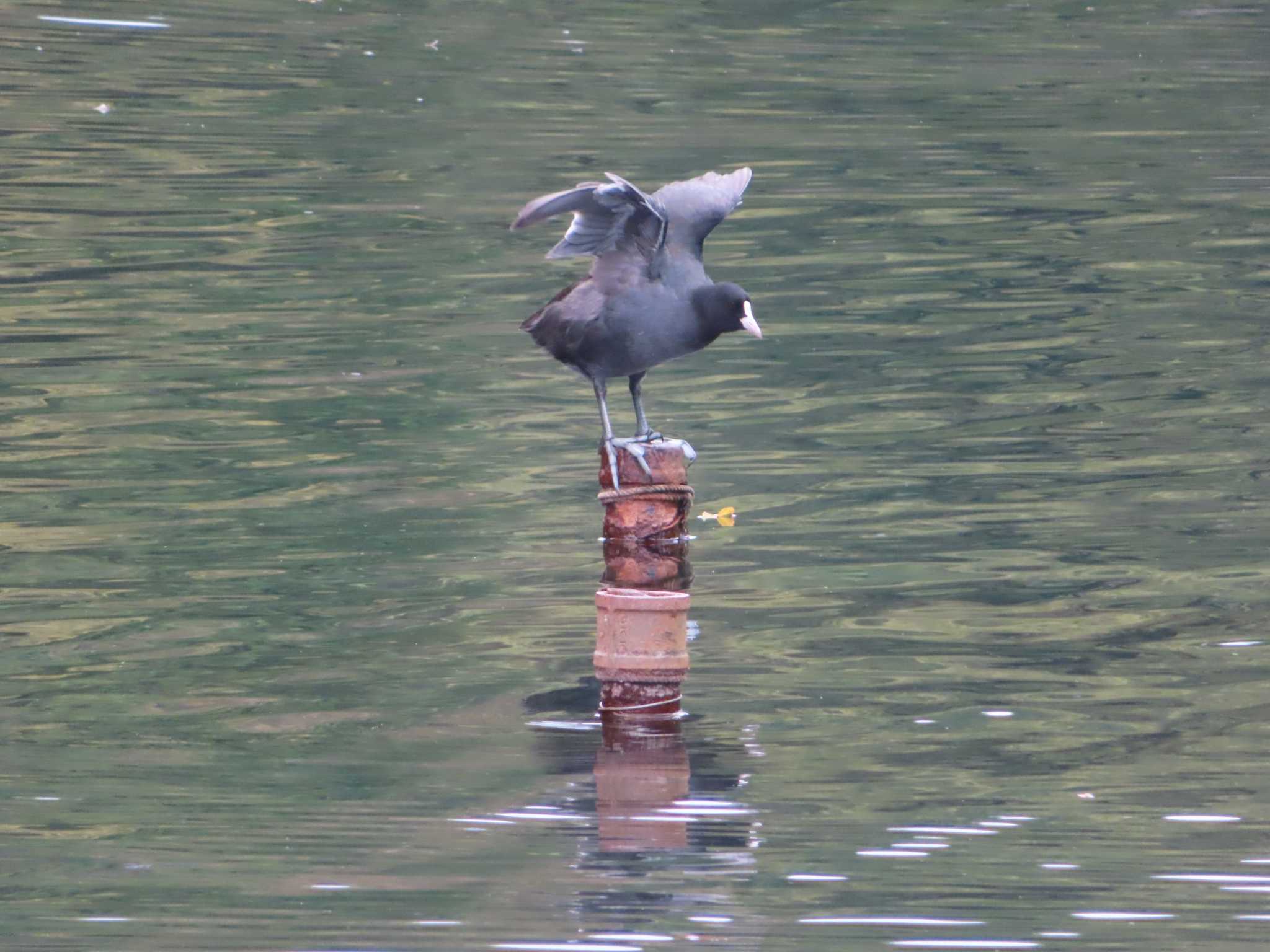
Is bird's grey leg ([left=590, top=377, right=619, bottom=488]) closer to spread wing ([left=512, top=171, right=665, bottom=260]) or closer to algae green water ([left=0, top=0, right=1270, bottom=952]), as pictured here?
spread wing ([left=512, top=171, right=665, bottom=260])

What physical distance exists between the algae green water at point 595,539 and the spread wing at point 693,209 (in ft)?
5.30

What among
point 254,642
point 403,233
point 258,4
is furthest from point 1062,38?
point 254,642

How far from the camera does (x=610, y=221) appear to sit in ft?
26.7

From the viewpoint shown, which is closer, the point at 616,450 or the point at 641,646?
the point at 641,646

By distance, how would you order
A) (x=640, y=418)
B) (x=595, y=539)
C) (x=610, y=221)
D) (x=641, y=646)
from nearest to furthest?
(x=641, y=646), (x=610, y=221), (x=640, y=418), (x=595, y=539)

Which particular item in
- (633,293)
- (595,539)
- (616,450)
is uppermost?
(633,293)

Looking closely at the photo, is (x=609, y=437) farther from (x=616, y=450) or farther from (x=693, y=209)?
(x=693, y=209)

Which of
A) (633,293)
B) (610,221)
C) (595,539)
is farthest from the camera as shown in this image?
(595,539)

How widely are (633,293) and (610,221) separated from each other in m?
0.33

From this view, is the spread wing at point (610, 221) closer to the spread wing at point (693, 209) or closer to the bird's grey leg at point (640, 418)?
the spread wing at point (693, 209)

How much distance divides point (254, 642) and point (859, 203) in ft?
33.1

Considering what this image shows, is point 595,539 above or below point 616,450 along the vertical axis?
below

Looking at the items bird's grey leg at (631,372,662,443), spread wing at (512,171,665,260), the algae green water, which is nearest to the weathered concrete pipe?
the algae green water

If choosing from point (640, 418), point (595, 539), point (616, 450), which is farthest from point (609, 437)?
point (595, 539)
